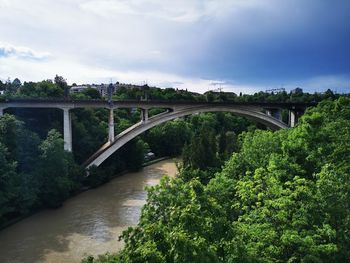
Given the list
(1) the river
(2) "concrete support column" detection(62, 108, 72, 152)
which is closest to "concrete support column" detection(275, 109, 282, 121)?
(1) the river

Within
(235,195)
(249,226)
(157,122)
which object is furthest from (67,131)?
(249,226)

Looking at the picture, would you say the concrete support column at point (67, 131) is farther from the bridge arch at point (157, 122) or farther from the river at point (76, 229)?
the river at point (76, 229)

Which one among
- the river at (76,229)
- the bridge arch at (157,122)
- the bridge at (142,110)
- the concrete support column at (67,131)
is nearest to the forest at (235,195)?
the river at (76,229)

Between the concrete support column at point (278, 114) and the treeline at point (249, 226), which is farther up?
the concrete support column at point (278, 114)

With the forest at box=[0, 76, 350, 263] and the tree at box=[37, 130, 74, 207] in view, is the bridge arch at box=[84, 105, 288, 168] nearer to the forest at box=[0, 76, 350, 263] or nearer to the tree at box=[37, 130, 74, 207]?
the forest at box=[0, 76, 350, 263]

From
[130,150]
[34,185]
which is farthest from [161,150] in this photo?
[34,185]

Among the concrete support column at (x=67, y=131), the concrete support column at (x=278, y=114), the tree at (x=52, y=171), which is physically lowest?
the tree at (x=52, y=171)

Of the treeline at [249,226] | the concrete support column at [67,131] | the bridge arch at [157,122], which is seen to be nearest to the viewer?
the treeline at [249,226]

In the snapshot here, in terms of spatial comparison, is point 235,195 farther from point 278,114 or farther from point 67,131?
point 278,114

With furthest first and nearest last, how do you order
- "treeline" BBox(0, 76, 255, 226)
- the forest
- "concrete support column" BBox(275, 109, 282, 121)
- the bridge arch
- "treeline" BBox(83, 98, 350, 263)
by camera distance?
"concrete support column" BBox(275, 109, 282, 121) < the bridge arch < "treeline" BBox(0, 76, 255, 226) < the forest < "treeline" BBox(83, 98, 350, 263)

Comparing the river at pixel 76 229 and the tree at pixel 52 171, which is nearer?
the river at pixel 76 229
